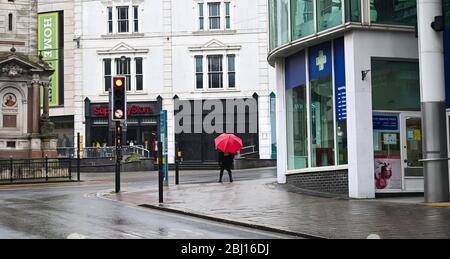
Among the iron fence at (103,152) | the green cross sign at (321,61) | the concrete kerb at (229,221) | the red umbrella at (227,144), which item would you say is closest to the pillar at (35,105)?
the iron fence at (103,152)

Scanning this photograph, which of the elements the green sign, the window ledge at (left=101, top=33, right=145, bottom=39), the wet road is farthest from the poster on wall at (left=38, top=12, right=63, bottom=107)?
the wet road

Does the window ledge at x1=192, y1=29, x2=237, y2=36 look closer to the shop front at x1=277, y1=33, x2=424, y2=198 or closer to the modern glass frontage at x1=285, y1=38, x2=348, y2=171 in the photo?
the modern glass frontage at x1=285, y1=38, x2=348, y2=171

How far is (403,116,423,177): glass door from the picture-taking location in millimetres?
19984

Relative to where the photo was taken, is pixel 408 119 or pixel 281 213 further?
pixel 408 119

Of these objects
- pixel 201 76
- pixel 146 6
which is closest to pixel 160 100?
pixel 201 76

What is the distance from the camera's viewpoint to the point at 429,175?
17469 mm

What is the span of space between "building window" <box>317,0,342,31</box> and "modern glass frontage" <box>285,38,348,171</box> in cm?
55

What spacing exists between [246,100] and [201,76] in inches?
151

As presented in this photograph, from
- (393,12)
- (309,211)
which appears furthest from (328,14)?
(309,211)

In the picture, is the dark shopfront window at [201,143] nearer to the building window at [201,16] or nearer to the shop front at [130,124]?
the shop front at [130,124]

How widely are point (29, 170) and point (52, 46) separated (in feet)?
80.8

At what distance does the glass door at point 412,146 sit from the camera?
20.0 m

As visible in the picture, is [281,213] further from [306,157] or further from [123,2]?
[123,2]
